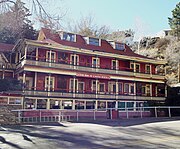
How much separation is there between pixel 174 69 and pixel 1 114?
33.0m

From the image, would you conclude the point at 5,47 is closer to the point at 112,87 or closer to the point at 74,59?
the point at 74,59

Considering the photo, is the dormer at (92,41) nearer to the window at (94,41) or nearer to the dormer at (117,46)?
the window at (94,41)

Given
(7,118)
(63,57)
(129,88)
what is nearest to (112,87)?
(129,88)

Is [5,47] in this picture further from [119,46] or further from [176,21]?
[176,21]

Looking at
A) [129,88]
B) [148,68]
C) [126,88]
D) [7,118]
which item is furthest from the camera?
[148,68]

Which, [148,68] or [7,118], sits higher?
[148,68]

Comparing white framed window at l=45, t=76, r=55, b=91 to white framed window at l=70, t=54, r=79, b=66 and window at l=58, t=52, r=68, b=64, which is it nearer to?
window at l=58, t=52, r=68, b=64

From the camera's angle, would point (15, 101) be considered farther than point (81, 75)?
No

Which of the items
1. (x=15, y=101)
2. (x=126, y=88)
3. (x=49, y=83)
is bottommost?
(x=15, y=101)

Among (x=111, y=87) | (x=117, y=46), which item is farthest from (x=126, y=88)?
(x=117, y=46)

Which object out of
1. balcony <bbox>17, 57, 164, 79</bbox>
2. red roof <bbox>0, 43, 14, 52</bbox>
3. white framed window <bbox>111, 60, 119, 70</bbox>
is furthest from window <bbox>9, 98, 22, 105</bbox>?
white framed window <bbox>111, 60, 119, 70</bbox>

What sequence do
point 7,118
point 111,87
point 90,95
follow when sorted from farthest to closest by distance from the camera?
point 111,87 < point 90,95 < point 7,118

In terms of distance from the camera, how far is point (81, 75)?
101 feet

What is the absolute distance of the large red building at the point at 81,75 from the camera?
28.5 metres
